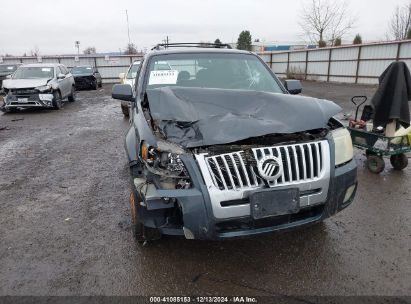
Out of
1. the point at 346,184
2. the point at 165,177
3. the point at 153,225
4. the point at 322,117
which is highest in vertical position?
the point at 322,117

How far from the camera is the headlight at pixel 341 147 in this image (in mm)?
2729

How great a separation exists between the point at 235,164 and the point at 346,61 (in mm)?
22041

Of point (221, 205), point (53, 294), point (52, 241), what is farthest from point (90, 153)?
point (221, 205)

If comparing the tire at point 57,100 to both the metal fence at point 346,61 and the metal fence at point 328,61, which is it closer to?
the metal fence at point 328,61

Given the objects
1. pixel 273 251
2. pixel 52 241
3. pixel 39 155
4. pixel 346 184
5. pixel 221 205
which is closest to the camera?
pixel 221 205

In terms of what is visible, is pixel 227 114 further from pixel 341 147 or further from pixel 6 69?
pixel 6 69

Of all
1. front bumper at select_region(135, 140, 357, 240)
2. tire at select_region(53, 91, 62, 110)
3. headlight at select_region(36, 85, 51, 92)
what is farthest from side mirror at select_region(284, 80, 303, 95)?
tire at select_region(53, 91, 62, 110)

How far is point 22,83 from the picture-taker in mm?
11500

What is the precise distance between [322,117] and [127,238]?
212 centimetres

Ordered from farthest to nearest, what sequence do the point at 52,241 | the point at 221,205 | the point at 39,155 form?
the point at 39,155 < the point at 52,241 < the point at 221,205

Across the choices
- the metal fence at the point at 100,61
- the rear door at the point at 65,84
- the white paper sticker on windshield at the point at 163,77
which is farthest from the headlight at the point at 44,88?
the metal fence at the point at 100,61

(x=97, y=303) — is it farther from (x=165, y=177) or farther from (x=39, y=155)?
(x=39, y=155)

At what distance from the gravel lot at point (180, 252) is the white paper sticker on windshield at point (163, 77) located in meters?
A: 1.52

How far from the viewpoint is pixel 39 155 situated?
21.5 feet
